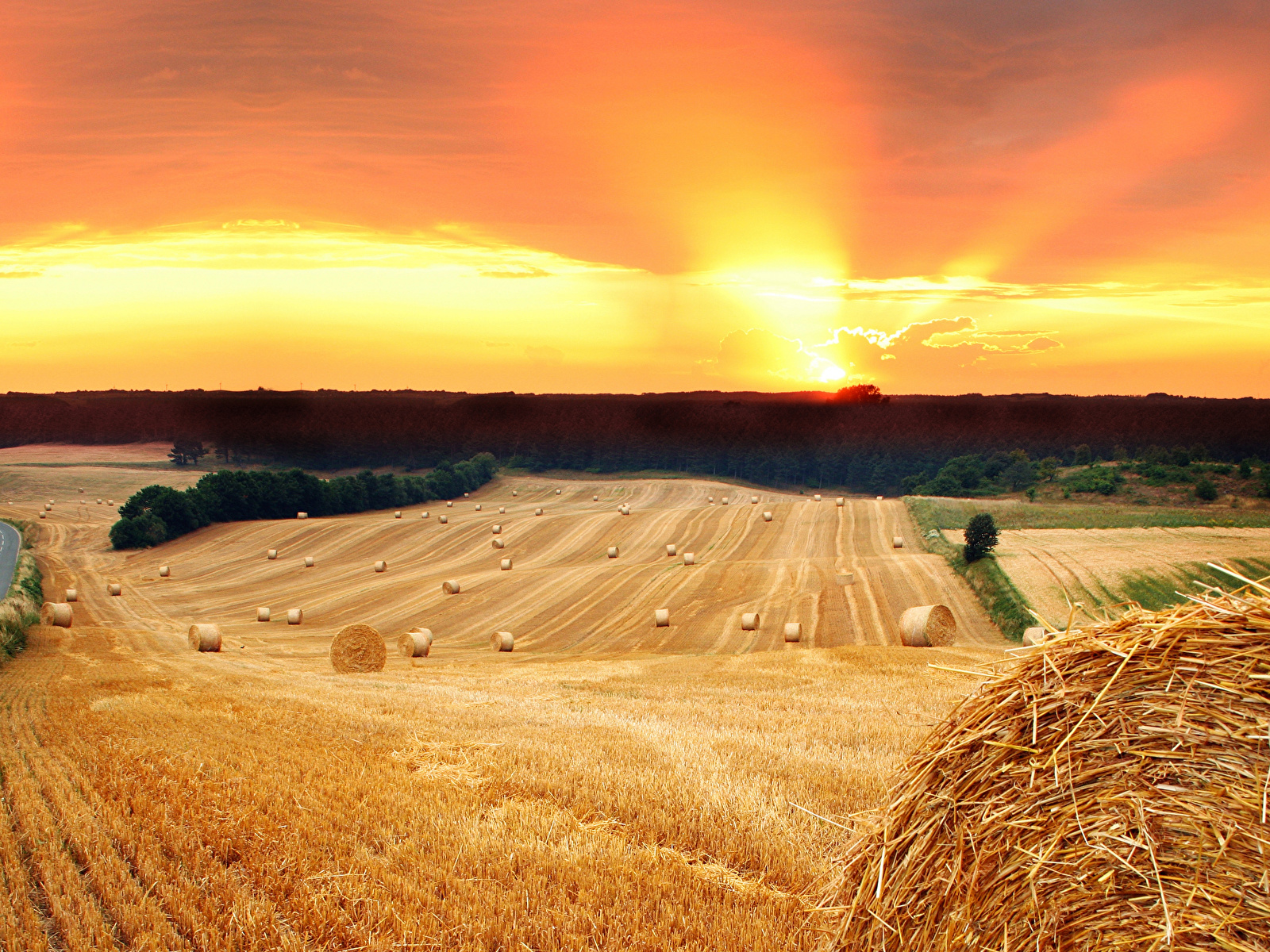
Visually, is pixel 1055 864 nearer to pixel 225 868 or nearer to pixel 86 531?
pixel 225 868

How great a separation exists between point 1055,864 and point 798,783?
445 centimetres

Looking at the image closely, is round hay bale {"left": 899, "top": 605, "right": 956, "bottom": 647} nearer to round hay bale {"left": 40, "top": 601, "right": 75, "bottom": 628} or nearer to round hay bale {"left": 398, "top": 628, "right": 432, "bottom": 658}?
round hay bale {"left": 398, "top": 628, "right": 432, "bottom": 658}

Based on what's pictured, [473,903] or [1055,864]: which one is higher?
[1055,864]

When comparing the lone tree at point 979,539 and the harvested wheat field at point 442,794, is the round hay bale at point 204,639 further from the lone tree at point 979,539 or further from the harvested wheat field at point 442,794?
the lone tree at point 979,539

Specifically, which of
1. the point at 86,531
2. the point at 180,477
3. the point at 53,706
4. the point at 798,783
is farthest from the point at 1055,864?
the point at 180,477

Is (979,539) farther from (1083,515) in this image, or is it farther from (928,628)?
(1083,515)

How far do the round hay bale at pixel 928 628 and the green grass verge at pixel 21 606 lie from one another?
994 inches

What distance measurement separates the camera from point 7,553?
6328 centimetres

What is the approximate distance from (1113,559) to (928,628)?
18.8 m

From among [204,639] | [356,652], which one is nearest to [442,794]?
[356,652]

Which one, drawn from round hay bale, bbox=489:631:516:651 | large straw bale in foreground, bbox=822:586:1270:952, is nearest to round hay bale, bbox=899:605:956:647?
round hay bale, bbox=489:631:516:651

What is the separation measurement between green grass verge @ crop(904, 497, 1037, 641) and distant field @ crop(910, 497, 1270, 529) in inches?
258

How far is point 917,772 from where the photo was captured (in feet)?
14.7

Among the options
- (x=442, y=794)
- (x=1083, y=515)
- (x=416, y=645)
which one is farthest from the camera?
(x=1083, y=515)
